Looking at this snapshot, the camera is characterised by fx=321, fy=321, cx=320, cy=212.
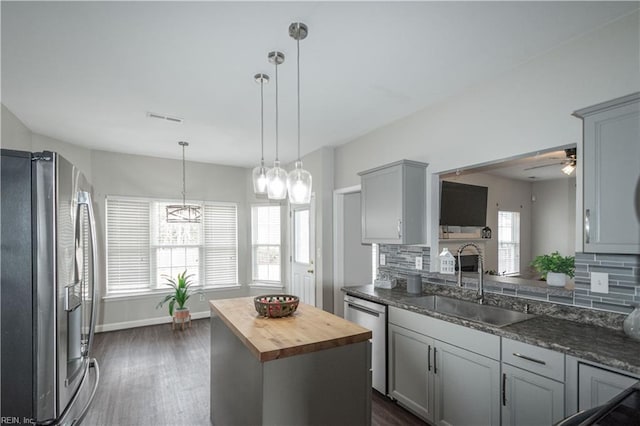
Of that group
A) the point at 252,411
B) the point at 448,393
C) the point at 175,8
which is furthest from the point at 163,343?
the point at 175,8

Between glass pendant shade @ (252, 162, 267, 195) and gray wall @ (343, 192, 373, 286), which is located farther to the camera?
gray wall @ (343, 192, 373, 286)

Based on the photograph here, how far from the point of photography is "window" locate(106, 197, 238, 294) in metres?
4.93

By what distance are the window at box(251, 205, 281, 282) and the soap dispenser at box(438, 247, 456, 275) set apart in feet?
11.2

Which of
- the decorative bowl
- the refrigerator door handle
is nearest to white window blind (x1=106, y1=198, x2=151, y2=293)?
the refrigerator door handle

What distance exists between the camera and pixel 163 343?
4309 mm

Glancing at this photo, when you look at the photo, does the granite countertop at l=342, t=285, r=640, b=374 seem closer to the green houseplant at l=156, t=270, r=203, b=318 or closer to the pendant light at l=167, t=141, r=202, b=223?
the green houseplant at l=156, t=270, r=203, b=318

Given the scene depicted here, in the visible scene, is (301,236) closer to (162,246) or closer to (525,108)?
(162,246)

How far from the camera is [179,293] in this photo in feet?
16.1

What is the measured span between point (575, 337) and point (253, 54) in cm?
259

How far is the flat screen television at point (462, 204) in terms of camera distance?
10.5 feet

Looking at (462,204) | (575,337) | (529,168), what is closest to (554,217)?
(529,168)

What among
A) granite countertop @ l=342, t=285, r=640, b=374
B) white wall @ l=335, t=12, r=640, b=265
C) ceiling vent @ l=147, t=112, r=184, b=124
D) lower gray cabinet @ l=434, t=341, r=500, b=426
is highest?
ceiling vent @ l=147, t=112, r=184, b=124

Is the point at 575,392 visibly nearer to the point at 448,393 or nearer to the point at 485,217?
the point at 448,393

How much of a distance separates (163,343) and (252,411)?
326 centimetres
